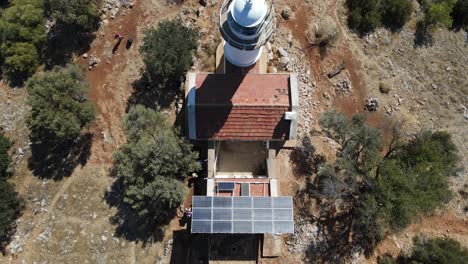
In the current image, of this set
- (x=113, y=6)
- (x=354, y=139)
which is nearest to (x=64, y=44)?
(x=113, y=6)

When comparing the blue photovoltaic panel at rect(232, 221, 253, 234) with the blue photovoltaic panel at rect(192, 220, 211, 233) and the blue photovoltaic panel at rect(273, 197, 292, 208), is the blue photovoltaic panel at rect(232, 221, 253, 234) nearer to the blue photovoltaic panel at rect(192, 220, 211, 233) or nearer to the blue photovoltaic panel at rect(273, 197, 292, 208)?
the blue photovoltaic panel at rect(192, 220, 211, 233)

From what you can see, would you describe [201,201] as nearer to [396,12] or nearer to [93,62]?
[93,62]

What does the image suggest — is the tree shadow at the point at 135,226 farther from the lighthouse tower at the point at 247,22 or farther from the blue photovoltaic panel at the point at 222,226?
the lighthouse tower at the point at 247,22

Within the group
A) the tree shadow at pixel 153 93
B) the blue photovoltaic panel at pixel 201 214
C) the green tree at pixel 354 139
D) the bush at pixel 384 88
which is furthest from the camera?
the bush at pixel 384 88

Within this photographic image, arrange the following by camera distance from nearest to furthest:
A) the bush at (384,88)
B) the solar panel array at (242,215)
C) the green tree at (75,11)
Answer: the solar panel array at (242,215)
the green tree at (75,11)
the bush at (384,88)

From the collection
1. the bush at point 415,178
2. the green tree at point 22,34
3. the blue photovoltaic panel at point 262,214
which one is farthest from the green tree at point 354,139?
the green tree at point 22,34

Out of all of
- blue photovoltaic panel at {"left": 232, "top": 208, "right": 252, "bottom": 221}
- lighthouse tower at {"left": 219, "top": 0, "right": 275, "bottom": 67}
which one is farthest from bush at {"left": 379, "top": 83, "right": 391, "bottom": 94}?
blue photovoltaic panel at {"left": 232, "top": 208, "right": 252, "bottom": 221}
